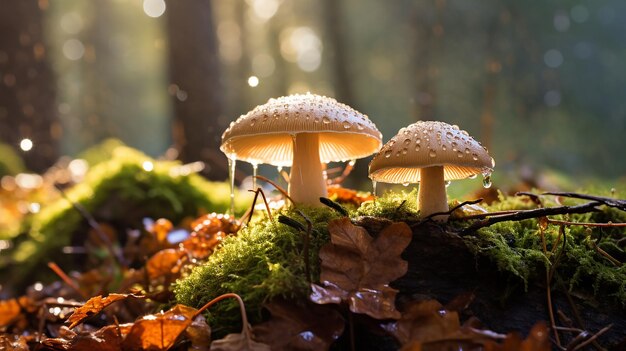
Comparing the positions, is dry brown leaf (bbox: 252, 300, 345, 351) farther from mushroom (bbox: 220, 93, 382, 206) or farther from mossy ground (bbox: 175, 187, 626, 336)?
mushroom (bbox: 220, 93, 382, 206)

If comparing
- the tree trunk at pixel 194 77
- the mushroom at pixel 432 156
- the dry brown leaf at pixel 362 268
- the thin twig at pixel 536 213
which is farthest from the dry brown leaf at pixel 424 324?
the tree trunk at pixel 194 77

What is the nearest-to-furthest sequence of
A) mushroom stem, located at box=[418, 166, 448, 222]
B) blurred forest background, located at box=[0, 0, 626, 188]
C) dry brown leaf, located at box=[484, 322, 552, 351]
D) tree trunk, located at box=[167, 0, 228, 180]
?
dry brown leaf, located at box=[484, 322, 552, 351] → mushroom stem, located at box=[418, 166, 448, 222] → tree trunk, located at box=[167, 0, 228, 180] → blurred forest background, located at box=[0, 0, 626, 188]

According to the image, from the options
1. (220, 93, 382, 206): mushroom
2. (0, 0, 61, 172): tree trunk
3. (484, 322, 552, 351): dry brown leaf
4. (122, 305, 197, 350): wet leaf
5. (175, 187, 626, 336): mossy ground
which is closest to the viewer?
(484, 322, 552, 351): dry brown leaf

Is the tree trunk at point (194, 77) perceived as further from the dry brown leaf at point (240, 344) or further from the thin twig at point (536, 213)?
the dry brown leaf at point (240, 344)

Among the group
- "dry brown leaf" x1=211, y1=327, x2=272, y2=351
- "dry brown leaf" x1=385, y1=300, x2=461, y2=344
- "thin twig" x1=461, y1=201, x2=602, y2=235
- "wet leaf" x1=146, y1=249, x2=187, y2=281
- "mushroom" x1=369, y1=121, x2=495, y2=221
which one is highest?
"mushroom" x1=369, y1=121, x2=495, y2=221

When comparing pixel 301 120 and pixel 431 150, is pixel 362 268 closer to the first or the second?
pixel 431 150

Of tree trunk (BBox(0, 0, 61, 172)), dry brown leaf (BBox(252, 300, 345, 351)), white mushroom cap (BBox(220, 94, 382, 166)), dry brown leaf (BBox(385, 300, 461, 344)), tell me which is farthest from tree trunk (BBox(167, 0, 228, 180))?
dry brown leaf (BBox(385, 300, 461, 344))

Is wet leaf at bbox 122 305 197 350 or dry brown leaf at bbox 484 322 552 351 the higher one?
dry brown leaf at bbox 484 322 552 351
